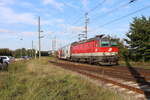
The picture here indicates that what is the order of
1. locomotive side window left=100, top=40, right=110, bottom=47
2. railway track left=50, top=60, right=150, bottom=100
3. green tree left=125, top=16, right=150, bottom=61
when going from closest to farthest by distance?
railway track left=50, top=60, right=150, bottom=100
locomotive side window left=100, top=40, right=110, bottom=47
green tree left=125, top=16, right=150, bottom=61

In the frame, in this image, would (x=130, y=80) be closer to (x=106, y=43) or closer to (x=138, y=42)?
(x=106, y=43)

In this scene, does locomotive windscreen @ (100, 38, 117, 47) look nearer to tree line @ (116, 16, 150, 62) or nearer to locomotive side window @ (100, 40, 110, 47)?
locomotive side window @ (100, 40, 110, 47)

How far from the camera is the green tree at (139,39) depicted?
1212 inches

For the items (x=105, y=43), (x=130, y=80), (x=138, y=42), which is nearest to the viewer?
(x=130, y=80)

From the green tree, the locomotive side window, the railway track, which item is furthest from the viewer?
the green tree

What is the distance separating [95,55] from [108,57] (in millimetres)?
1657

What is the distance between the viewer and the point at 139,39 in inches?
1259

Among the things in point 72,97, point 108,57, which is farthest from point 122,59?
point 72,97

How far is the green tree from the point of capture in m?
30.8

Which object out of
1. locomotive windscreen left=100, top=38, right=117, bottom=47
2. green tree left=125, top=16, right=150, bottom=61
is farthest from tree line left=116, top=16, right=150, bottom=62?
locomotive windscreen left=100, top=38, right=117, bottom=47

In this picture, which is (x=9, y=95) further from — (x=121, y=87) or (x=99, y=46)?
(x=99, y=46)

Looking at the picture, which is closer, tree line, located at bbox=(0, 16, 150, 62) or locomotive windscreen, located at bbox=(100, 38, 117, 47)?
locomotive windscreen, located at bbox=(100, 38, 117, 47)

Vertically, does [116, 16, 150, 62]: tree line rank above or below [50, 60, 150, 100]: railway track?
above

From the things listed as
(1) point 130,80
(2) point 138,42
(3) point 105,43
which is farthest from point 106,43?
(1) point 130,80
